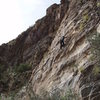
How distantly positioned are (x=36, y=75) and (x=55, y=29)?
7536 mm

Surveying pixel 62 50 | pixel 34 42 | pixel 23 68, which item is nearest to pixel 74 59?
pixel 62 50

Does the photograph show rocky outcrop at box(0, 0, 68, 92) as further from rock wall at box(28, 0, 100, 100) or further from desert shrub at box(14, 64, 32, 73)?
rock wall at box(28, 0, 100, 100)

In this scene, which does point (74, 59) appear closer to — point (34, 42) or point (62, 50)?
point (62, 50)

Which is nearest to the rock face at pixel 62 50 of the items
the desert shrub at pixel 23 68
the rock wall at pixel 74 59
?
the rock wall at pixel 74 59

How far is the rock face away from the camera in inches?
1101

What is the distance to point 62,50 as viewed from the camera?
120 ft

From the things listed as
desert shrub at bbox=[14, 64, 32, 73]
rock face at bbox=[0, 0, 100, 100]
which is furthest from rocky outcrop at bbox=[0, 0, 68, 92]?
desert shrub at bbox=[14, 64, 32, 73]

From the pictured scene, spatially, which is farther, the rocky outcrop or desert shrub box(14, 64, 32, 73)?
the rocky outcrop

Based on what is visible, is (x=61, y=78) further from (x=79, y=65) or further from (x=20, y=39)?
(x=20, y=39)

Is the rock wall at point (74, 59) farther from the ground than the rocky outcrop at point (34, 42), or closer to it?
closer to it

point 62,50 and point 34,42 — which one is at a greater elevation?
point 34,42

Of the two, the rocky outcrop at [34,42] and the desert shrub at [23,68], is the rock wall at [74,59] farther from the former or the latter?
the desert shrub at [23,68]

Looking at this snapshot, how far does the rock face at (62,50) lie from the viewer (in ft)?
91.8

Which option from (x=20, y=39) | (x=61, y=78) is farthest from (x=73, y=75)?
(x=20, y=39)
